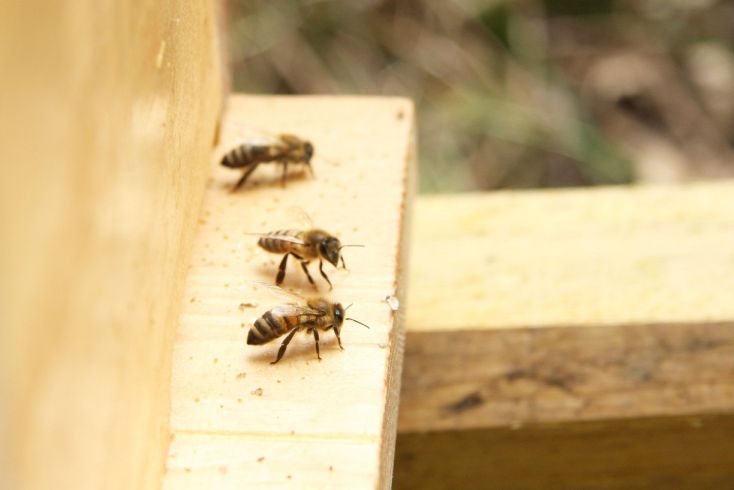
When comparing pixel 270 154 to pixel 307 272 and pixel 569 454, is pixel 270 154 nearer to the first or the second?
pixel 307 272

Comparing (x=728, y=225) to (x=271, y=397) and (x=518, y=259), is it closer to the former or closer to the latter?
(x=518, y=259)

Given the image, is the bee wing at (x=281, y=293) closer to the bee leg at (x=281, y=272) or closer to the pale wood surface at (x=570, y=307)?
the bee leg at (x=281, y=272)

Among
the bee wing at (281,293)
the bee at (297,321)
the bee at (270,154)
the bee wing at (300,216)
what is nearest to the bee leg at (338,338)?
the bee at (297,321)

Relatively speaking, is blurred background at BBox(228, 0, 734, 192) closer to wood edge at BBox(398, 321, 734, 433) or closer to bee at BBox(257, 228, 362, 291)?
wood edge at BBox(398, 321, 734, 433)

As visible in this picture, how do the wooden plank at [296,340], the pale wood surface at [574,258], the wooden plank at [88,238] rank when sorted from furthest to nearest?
the pale wood surface at [574,258], the wooden plank at [296,340], the wooden plank at [88,238]

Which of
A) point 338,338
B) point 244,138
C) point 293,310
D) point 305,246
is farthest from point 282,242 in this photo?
point 244,138

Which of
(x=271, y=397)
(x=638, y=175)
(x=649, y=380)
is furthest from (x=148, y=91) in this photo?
(x=638, y=175)
